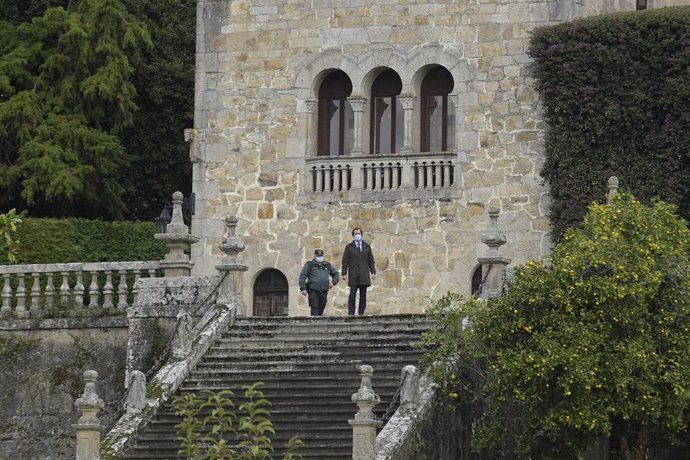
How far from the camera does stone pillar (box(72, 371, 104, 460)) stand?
3175 cm

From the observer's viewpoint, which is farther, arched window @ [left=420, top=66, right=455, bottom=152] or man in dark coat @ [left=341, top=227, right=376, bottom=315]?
arched window @ [left=420, top=66, right=455, bottom=152]

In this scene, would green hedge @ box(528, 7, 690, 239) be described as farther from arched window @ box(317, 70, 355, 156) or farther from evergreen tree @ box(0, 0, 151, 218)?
evergreen tree @ box(0, 0, 151, 218)

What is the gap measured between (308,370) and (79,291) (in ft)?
19.2

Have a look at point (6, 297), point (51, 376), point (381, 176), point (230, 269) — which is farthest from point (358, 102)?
point (51, 376)

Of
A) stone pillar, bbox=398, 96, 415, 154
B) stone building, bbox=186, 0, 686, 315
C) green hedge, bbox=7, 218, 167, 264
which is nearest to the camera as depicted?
stone building, bbox=186, 0, 686, 315

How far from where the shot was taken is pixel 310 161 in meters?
40.9

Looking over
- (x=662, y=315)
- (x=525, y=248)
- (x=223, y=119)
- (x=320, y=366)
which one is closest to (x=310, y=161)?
(x=223, y=119)

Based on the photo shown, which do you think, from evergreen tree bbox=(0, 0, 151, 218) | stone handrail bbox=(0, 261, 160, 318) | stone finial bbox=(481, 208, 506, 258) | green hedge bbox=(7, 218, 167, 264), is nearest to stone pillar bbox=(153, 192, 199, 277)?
stone handrail bbox=(0, 261, 160, 318)

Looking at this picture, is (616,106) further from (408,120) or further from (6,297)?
(6,297)

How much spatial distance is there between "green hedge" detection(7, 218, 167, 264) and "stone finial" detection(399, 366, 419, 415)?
1188cm

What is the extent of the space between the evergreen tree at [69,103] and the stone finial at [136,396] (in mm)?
12160

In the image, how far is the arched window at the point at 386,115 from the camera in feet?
134

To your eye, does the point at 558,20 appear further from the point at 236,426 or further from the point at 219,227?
the point at 236,426

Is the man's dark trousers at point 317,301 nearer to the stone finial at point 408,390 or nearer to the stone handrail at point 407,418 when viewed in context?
the stone handrail at point 407,418
